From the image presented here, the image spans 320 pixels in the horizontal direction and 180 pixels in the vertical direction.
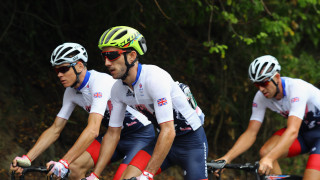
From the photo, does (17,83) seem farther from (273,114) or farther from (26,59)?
(273,114)

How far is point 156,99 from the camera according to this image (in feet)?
13.0

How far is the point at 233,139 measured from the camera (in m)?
9.61

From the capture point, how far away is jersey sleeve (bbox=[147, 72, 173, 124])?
3898 mm

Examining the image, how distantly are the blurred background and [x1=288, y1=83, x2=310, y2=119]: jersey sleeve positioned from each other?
2.60m

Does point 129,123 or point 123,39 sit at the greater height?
point 123,39

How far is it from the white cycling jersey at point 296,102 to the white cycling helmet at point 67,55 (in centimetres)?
227

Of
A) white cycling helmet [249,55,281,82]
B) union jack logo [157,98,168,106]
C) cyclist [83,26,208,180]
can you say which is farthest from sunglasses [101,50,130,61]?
white cycling helmet [249,55,281,82]

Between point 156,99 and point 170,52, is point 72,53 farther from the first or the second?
point 170,52

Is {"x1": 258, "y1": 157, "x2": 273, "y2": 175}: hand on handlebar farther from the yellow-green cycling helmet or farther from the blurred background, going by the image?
the blurred background

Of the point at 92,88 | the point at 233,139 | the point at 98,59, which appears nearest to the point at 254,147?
the point at 233,139

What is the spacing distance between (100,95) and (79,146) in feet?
2.08

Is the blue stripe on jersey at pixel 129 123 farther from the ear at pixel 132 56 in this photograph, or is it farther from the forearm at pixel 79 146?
the ear at pixel 132 56

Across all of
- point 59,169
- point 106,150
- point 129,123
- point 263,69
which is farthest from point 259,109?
point 59,169

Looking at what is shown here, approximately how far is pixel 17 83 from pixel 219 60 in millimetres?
4282
